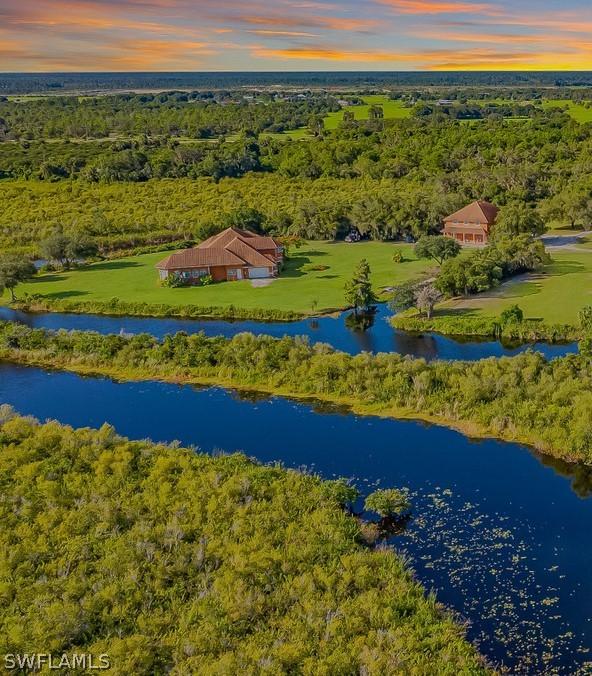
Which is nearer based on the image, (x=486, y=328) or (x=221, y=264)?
(x=486, y=328)

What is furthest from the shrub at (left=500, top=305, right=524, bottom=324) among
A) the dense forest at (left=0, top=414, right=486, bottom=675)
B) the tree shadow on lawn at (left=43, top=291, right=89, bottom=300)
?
the tree shadow on lawn at (left=43, top=291, right=89, bottom=300)

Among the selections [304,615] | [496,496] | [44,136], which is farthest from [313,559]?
[44,136]

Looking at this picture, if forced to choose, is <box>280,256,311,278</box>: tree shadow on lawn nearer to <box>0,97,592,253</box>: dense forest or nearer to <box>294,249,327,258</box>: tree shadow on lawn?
<box>294,249,327,258</box>: tree shadow on lawn

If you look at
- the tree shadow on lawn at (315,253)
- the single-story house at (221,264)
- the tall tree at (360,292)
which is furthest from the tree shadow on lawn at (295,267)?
the tall tree at (360,292)

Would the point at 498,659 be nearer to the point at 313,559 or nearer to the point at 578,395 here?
the point at 313,559

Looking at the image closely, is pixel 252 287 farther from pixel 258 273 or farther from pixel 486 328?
pixel 486 328

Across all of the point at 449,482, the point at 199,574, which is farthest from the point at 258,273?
the point at 199,574

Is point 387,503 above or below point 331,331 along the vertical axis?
below
